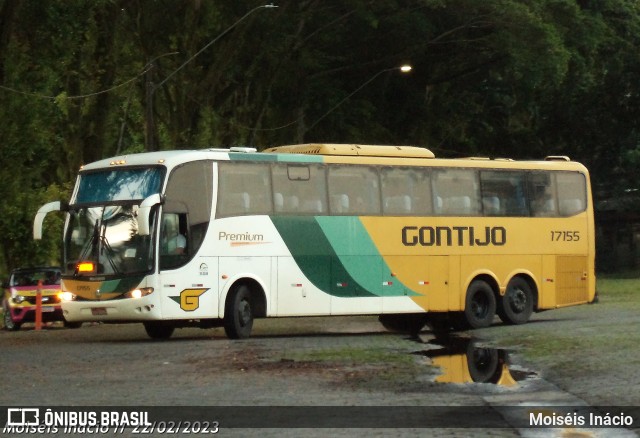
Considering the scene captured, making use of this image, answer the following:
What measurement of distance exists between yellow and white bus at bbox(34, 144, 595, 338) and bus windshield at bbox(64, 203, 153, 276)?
2cm

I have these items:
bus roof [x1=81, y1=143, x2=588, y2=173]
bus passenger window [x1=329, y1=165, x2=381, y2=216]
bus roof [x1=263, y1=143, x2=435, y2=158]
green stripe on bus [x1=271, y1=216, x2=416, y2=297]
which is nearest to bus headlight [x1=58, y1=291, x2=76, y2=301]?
bus roof [x1=81, y1=143, x2=588, y2=173]

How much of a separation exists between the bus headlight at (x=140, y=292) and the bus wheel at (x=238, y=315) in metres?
1.74

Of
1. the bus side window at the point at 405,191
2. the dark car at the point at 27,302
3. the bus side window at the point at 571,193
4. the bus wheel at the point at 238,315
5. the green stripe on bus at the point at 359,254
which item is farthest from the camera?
the dark car at the point at 27,302

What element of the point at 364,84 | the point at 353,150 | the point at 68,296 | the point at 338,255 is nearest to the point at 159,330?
the point at 68,296

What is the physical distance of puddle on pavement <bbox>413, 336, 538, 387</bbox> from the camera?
62.4ft

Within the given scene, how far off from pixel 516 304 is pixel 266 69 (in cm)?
1776

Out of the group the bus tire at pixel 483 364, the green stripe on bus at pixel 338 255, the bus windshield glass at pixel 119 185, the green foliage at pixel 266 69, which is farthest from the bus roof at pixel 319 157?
A: the green foliage at pixel 266 69

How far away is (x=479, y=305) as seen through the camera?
32.9 m

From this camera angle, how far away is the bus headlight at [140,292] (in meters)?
27.4

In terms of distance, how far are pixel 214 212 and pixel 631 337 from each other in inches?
311

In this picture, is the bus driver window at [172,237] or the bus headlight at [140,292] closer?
the bus headlight at [140,292]

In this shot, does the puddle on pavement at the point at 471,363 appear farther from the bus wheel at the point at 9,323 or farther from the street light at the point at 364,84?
the street light at the point at 364,84

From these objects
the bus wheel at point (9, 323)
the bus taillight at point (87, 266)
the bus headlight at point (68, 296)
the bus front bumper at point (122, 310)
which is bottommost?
the bus wheel at point (9, 323)

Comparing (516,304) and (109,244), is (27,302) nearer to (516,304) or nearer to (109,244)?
(109,244)
